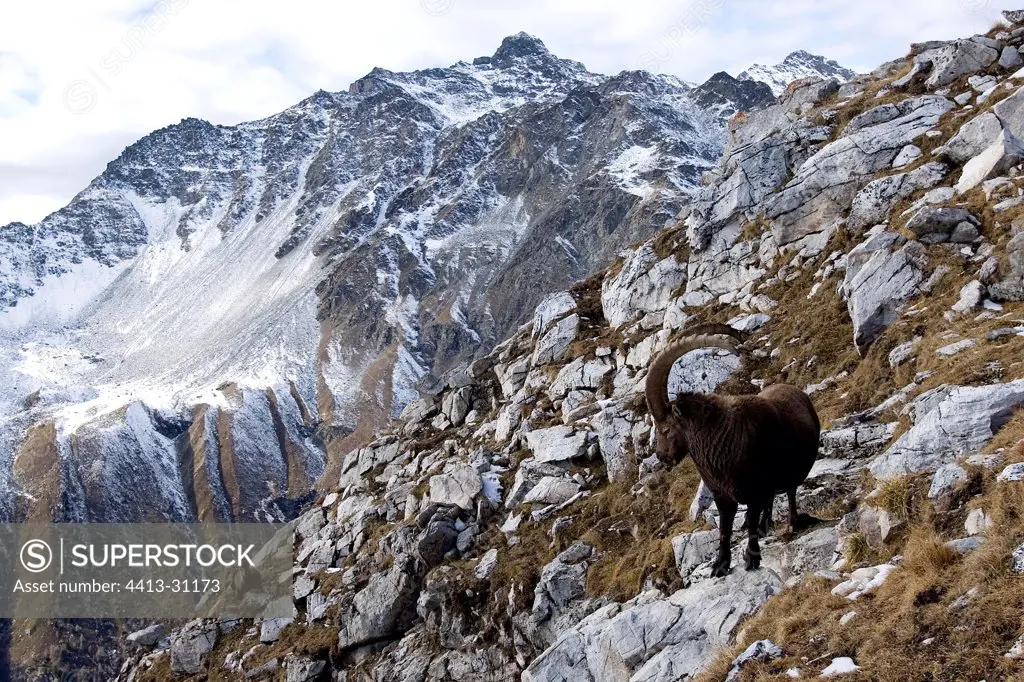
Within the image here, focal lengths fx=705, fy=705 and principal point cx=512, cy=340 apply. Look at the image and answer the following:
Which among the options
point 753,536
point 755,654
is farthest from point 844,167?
point 755,654

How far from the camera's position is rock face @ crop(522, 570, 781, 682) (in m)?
10.5

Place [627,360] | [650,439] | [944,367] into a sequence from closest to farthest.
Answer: [944,367] < [650,439] < [627,360]

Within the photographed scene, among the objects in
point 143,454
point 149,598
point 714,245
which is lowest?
point 149,598

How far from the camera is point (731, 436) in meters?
10.0

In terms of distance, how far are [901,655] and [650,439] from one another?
13.3 m

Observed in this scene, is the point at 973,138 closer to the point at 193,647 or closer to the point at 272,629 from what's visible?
the point at 272,629

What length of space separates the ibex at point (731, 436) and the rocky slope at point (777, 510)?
1230mm

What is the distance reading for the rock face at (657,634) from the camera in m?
10.5

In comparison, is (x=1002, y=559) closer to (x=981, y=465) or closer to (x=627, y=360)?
(x=981, y=465)

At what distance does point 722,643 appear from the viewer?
9852 millimetres

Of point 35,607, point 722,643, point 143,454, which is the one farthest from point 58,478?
point 722,643

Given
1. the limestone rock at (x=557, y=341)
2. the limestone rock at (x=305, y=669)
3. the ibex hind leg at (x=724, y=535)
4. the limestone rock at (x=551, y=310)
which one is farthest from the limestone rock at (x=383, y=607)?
the limestone rock at (x=551, y=310)

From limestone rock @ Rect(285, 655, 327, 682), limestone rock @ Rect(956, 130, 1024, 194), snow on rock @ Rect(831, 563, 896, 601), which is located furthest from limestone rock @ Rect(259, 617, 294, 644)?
limestone rock @ Rect(956, 130, 1024, 194)

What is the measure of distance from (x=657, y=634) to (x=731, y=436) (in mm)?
3910
